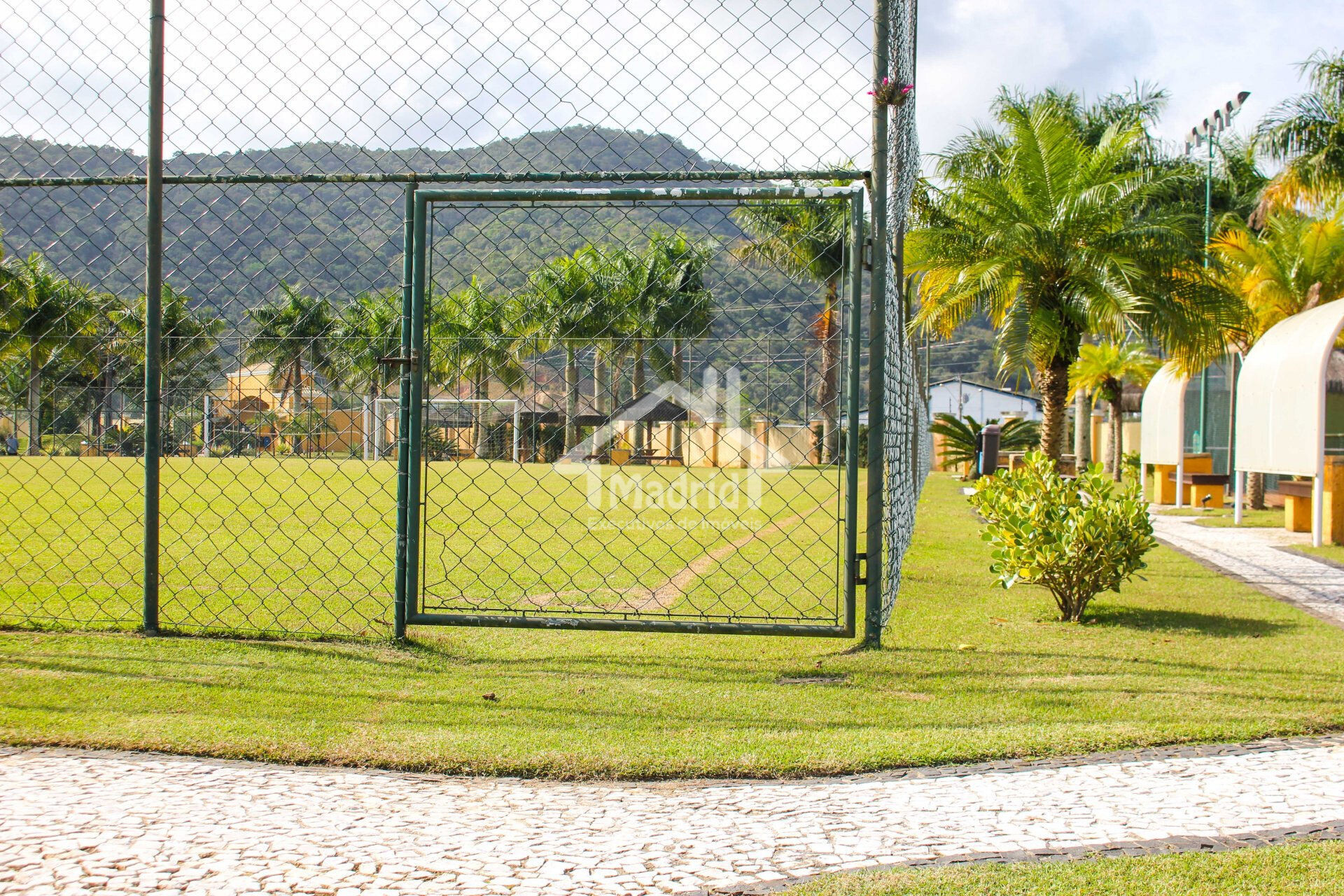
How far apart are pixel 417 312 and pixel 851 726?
102 inches

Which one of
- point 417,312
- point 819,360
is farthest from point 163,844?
point 819,360

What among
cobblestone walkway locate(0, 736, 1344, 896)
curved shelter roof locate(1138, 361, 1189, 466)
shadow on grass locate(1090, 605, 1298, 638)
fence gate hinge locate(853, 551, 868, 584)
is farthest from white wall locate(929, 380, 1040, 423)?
cobblestone walkway locate(0, 736, 1344, 896)

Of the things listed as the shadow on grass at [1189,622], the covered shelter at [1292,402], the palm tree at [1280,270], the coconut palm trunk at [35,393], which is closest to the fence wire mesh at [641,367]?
the shadow on grass at [1189,622]

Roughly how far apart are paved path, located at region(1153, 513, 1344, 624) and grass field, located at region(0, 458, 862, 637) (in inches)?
139

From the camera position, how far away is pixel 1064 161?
1412cm

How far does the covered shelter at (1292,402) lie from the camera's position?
11492 millimetres

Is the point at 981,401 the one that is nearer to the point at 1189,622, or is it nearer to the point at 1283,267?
the point at 1283,267

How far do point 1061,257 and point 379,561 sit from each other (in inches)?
408

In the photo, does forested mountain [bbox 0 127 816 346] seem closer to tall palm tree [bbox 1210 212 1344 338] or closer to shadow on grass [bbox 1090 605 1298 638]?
shadow on grass [bbox 1090 605 1298 638]

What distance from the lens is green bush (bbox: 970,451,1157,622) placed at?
5965 millimetres

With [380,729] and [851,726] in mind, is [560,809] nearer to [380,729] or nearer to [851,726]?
[380,729]

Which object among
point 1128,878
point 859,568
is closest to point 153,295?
point 859,568

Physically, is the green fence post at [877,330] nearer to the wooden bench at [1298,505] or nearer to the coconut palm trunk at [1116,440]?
the wooden bench at [1298,505]

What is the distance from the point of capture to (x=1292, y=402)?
12.1 m
